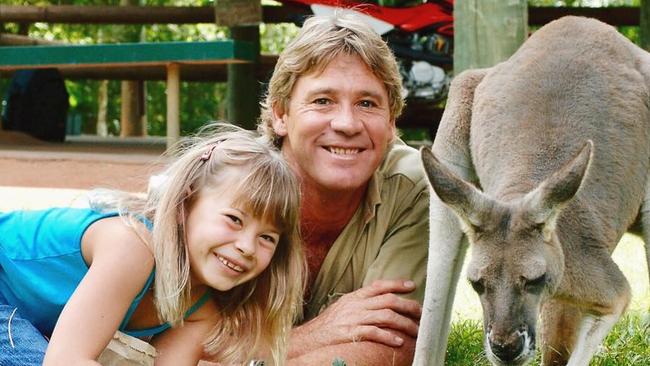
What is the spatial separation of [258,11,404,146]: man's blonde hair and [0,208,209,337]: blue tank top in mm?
981

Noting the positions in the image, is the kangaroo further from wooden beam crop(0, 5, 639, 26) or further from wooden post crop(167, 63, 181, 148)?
wooden beam crop(0, 5, 639, 26)

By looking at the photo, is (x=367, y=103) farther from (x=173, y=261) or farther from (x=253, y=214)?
(x=173, y=261)

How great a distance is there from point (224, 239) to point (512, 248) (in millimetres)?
969

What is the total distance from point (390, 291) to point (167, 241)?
1.05 metres

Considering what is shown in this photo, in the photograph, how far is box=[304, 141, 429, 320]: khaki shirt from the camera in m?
3.75

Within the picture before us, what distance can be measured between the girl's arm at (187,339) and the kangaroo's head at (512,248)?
2.72ft

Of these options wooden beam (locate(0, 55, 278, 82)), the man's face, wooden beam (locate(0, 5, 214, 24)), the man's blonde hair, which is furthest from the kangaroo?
wooden beam (locate(0, 5, 214, 24))

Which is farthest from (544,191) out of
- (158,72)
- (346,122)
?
(158,72)

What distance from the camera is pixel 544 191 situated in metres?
3.20

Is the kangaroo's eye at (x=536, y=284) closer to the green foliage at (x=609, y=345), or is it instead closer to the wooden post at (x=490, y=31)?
the green foliage at (x=609, y=345)

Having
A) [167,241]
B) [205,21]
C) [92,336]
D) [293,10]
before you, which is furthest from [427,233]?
[205,21]

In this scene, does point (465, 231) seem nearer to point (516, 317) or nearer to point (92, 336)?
Result: point (516, 317)

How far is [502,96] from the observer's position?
392cm

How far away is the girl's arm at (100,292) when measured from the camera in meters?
2.65
